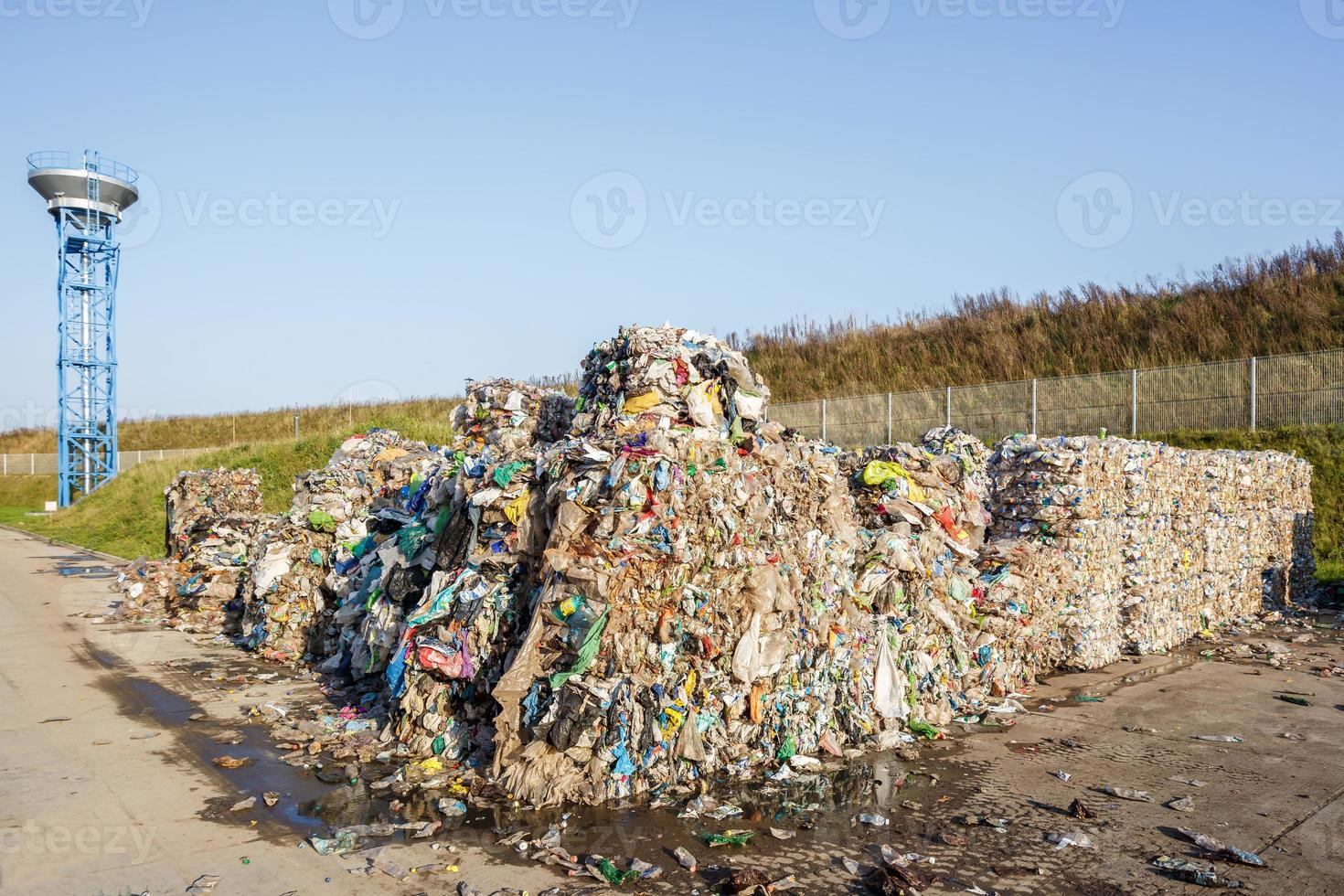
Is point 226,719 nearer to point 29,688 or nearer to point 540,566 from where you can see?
point 29,688

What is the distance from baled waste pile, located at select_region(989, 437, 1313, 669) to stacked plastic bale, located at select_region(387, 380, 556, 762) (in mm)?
4610

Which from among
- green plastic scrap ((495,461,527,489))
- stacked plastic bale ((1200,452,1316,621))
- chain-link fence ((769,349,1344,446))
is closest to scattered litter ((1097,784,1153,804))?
green plastic scrap ((495,461,527,489))

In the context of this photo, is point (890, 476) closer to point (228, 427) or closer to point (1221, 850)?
point (1221, 850)

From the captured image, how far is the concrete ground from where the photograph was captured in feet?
13.8

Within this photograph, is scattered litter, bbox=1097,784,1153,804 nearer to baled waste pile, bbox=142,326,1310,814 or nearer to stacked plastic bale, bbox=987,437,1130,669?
baled waste pile, bbox=142,326,1310,814

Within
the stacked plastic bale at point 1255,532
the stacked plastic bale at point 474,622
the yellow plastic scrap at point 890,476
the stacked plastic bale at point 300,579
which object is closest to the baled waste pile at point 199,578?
the stacked plastic bale at point 300,579

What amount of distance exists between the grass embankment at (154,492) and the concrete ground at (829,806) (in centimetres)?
1638

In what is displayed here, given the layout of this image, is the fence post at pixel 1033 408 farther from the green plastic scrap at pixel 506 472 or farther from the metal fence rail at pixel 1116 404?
the green plastic scrap at pixel 506 472

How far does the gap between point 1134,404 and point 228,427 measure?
40.9m

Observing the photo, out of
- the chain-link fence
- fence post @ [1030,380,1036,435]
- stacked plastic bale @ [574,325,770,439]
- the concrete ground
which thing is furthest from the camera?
fence post @ [1030,380,1036,435]

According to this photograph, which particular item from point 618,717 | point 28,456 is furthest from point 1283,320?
point 28,456

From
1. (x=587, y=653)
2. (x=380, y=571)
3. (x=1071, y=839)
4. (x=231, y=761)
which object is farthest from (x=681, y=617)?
(x=380, y=571)

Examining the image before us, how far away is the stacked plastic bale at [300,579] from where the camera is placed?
9.30 m

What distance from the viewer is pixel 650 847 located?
4.43 meters
